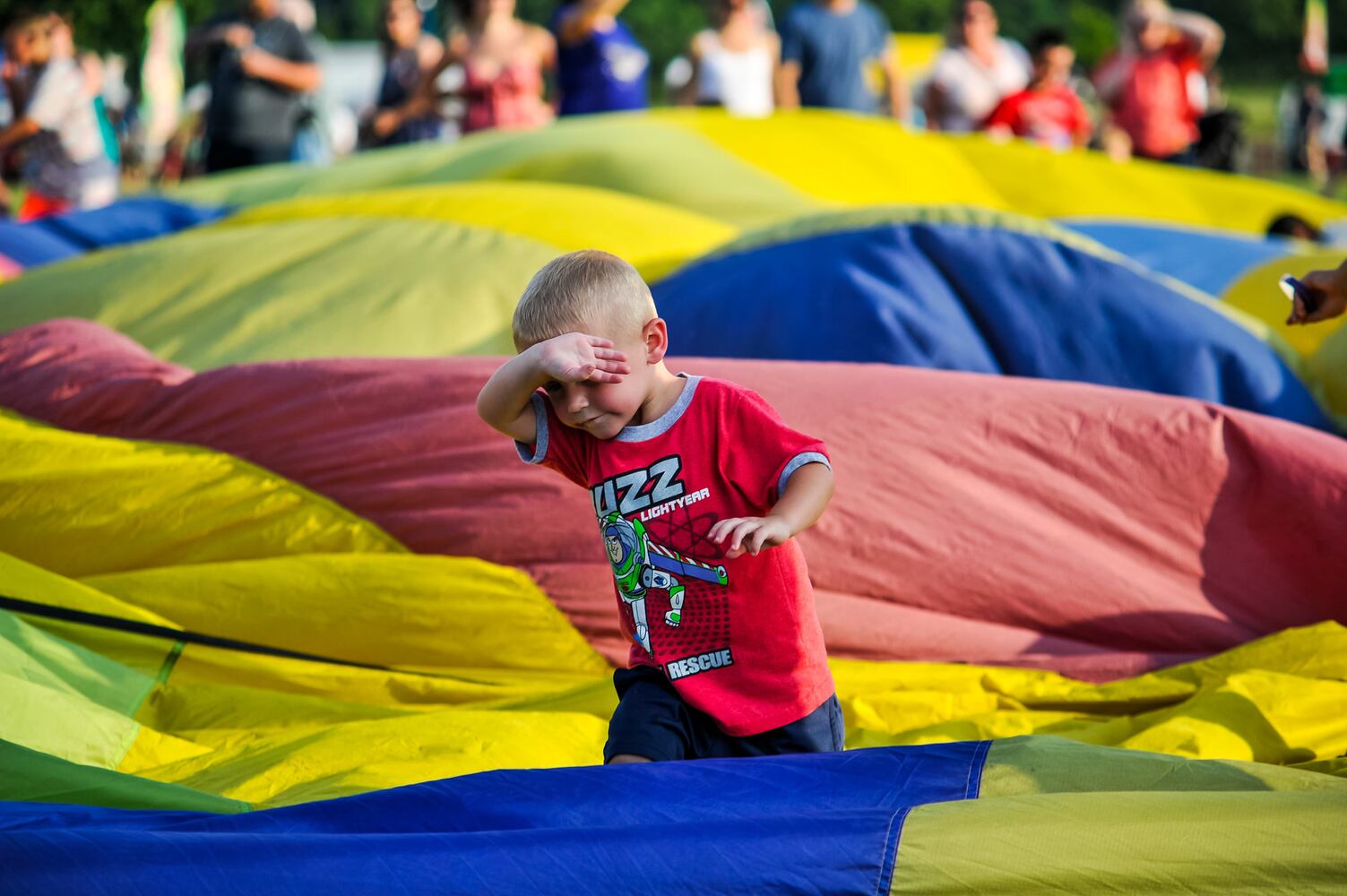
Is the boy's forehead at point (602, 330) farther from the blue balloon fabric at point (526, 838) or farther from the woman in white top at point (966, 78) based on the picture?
the woman in white top at point (966, 78)

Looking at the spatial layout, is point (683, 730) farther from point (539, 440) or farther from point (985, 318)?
point (985, 318)

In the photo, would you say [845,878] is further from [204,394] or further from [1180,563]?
[204,394]

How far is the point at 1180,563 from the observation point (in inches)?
95.7

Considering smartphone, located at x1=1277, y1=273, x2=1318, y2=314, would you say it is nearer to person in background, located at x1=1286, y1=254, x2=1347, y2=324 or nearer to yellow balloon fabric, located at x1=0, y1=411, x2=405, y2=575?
person in background, located at x1=1286, y1=254, x2=1347, y2=324

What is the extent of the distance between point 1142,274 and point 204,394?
5.47ft

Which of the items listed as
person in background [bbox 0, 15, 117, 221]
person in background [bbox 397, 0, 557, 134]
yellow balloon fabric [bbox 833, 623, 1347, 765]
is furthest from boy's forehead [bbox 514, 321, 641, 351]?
person in background [bbox 0, 15, 117, 221]

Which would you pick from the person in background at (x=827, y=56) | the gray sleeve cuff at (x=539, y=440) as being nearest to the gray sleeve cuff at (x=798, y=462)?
the gray sleeve cuff at (x=539, y=440)

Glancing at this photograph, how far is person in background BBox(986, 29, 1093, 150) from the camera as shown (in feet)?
21.2

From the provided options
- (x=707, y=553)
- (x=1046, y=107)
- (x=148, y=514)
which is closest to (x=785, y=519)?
(x=707, y=553)

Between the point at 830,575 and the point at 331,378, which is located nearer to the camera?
the point at 830,575

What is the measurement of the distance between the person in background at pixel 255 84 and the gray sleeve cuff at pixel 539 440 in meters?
4.96

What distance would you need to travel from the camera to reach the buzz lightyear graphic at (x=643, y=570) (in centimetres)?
171

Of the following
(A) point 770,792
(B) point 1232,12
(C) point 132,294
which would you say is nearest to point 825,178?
(C) point 132,294

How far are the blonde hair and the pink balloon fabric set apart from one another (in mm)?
768
